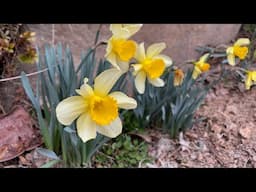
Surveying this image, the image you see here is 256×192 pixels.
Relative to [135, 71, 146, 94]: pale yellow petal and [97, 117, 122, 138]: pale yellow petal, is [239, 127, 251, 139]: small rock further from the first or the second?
[97, 117, 122, 138]: pale yellow petal

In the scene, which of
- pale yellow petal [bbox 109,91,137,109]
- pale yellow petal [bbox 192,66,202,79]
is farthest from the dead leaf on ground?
pale yellow petal [bbox 192,66,202,79]

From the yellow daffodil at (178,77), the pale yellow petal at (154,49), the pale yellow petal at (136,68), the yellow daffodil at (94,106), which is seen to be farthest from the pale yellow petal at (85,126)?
the yellow daffodil at (178,77)

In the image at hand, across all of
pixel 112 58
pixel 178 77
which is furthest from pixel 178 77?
pixel 112 58

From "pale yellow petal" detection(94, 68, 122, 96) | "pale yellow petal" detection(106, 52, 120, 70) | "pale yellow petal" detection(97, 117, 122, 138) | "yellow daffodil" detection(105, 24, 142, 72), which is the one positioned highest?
"yellow daffodil" detection(105, 24, 142, 72)

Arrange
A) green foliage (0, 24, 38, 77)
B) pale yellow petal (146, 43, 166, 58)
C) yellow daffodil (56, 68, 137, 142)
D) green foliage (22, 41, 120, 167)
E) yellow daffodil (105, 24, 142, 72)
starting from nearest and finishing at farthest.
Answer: yellow daffodil (56, 68, 137, 142)
yellow daffodil (105, 24, 142, 72)
green foliage (22, 41, 120, 167)
pale yellow petal (146, 43, 166, 58)
green foliage (0, 24, 38, 77)

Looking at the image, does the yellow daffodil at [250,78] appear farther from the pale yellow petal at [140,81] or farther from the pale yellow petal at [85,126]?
the pale yellow petal at [85,126]

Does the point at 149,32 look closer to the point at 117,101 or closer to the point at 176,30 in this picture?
the point at 176,30

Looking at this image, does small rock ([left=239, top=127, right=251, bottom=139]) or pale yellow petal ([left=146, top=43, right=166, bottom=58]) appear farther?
small rock ([left=239, top=127, right=251, bottom=139])
